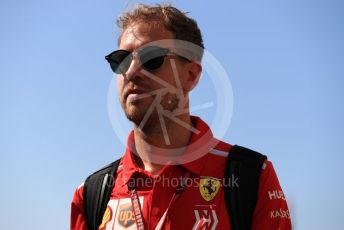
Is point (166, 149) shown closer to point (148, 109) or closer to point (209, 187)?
point (148, 109)

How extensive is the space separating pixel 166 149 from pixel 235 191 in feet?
3.20

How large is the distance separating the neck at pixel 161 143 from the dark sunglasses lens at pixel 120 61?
66 cm

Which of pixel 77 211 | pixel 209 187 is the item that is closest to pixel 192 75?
pixel 209 187

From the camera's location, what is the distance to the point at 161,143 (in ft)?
16.0

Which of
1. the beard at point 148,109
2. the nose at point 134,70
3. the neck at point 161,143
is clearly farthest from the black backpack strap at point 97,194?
the nose at point 134,70

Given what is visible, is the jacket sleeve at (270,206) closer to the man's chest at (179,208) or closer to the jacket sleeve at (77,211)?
the man's chest at (179,208)

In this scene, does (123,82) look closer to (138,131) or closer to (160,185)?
(138,131)

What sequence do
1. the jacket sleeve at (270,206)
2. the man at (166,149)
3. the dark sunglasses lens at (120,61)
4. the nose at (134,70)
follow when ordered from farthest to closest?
the dark sunglasses lens at (120,61) < the nose at (134,70) < the man at (166,149) < the jacket sleeve at (270,206)

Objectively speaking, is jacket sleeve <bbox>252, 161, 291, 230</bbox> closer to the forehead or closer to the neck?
the neck

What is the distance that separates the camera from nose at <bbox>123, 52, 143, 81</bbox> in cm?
485

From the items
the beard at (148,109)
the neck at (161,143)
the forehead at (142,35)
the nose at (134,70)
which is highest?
the forehead at (142,35)

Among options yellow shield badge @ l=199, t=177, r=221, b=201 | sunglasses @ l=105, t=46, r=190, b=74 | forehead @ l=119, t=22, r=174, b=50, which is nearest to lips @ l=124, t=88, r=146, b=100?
sunglasses @ l=105, t=46, r=190, b=74

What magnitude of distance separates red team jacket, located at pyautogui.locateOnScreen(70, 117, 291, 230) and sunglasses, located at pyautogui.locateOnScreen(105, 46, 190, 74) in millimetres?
875

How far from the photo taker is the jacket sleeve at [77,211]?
195 inches
